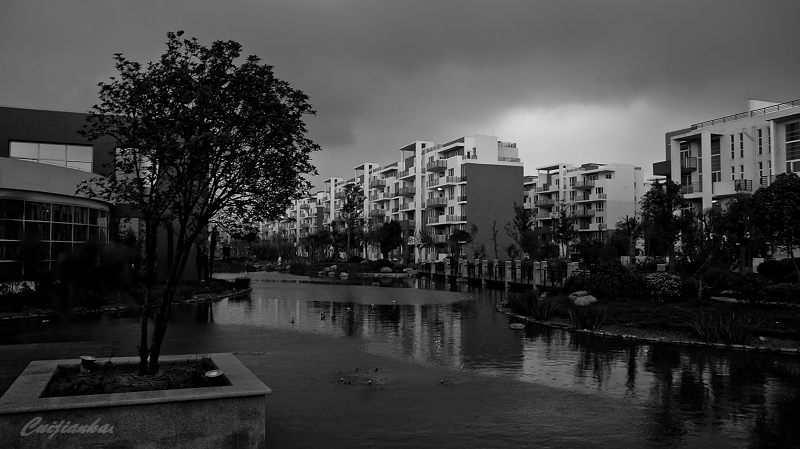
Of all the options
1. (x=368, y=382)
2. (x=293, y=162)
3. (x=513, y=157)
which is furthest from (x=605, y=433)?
(x=513, y=157)

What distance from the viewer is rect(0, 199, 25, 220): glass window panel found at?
28.0 metres

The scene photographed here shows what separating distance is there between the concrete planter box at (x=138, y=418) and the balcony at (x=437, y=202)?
272ft

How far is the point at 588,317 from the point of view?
21219mm

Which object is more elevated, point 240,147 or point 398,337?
point 240,147

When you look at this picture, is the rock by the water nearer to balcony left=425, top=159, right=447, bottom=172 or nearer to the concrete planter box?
the concrete planter box

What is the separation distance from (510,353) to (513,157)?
259ft

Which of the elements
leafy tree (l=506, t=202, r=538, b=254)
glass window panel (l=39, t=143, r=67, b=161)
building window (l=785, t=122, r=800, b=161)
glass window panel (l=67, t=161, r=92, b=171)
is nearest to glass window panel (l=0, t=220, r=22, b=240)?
glass window panel (l=67, t=161, r=92, b=171)

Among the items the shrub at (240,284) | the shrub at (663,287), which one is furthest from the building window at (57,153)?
the shrub at (663,287)

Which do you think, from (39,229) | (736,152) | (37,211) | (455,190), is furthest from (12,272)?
(455,190)

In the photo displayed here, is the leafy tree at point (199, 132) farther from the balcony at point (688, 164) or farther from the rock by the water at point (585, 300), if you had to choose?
the balcony at point (688, 164)

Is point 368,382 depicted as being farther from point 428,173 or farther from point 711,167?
point 428,173

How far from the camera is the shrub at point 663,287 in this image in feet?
79.9

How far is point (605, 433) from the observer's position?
9625 millimetres

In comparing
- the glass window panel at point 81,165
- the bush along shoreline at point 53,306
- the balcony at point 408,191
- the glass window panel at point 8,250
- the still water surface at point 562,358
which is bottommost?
the still water surface at point 562,358
